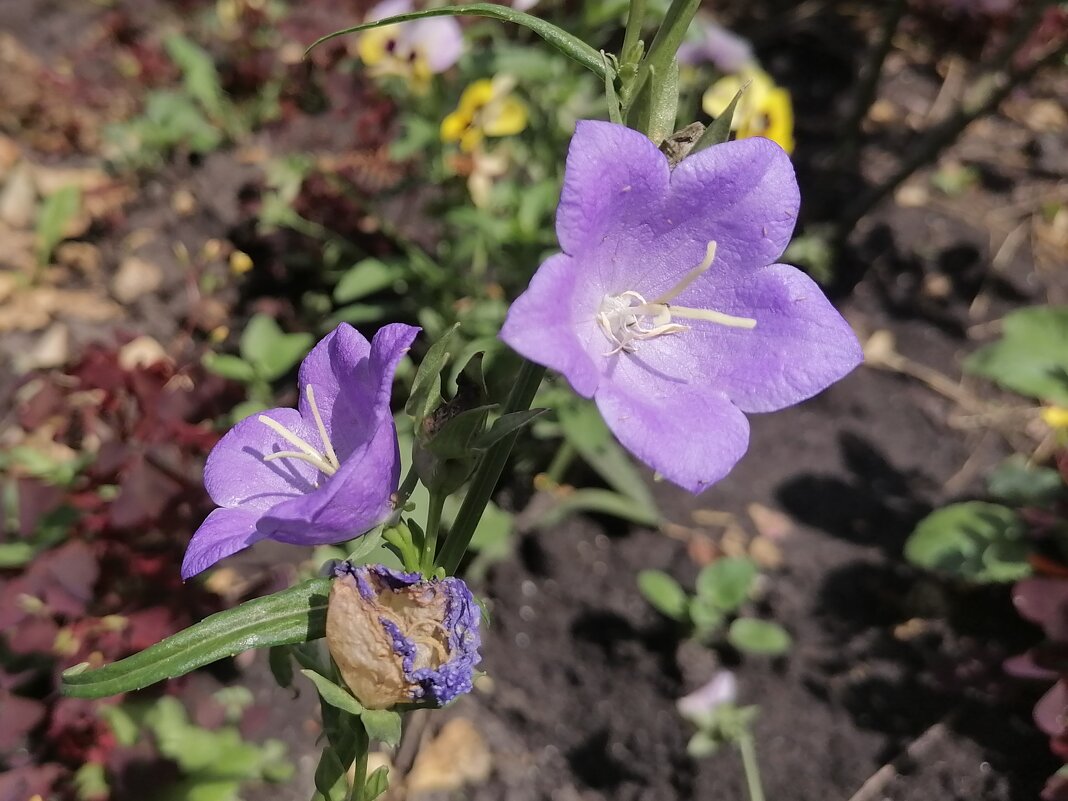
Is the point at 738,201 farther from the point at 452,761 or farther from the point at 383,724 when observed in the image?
the point at 452,761

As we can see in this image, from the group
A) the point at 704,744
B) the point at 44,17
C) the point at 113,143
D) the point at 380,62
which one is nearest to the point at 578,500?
the point at 704,744

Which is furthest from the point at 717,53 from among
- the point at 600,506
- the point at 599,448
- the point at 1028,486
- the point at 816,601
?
the point at 816,601

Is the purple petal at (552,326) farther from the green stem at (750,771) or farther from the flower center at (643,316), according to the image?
the green stem at (750,771)

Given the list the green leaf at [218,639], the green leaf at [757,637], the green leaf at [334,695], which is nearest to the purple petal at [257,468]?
the green leaf at [218,639]

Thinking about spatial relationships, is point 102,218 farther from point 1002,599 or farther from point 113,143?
point 1002,599

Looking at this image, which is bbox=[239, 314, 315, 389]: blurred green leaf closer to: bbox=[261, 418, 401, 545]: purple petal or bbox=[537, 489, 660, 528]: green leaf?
bbox=[537, 489, 660, 528]: green leaf

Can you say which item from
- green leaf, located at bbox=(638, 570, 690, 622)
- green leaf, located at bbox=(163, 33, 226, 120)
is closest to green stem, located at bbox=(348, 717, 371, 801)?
green leaf, located at bbox=(638, 570, 690, 622)
